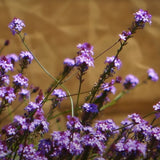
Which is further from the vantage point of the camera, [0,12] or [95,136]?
[0,12]

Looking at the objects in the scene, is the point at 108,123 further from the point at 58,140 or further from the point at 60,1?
the point at 60,1

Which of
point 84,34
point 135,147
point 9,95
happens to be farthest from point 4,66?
point 84,34

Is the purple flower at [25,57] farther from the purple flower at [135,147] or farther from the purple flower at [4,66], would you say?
the purple flower at [135,147]

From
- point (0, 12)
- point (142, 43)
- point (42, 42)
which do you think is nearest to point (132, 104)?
point (142, 43)

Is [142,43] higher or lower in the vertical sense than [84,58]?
higher

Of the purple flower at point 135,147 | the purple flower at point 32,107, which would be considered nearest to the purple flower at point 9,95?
the purple flower at point 32,107

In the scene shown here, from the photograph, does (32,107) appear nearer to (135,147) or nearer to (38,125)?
(38,125)

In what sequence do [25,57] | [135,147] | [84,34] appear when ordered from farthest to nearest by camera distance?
1. [84,34]
2. [25,57]
3. [135,147]

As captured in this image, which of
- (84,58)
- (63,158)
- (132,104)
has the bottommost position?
(63,158)
